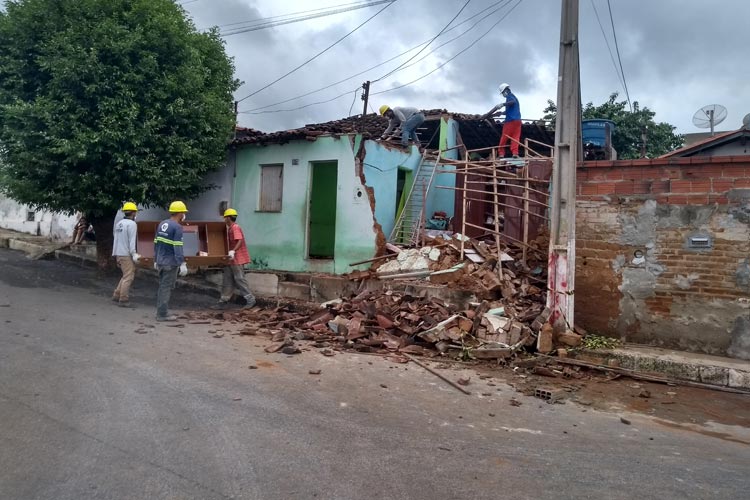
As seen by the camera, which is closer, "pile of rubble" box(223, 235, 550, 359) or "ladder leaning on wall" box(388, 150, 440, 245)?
"pile of rubble" box(223, 235, 550, 359)

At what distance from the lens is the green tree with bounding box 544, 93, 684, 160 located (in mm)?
21438

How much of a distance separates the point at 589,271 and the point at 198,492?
686 centimetres

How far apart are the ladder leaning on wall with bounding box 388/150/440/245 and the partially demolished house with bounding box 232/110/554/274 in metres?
0.03

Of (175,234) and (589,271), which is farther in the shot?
(175,234)

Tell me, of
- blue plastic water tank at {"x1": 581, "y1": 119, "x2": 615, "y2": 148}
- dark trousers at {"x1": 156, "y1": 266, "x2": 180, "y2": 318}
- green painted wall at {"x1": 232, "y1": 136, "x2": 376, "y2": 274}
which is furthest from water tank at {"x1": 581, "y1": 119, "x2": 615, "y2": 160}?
dark trousers at {"x1": 156, "y1": 266, "x2": 180, "y2": 318}

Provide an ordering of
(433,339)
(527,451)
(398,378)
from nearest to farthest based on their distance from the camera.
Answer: (527,451), (398,378), (433,339)

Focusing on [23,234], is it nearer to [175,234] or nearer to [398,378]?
[175,234]

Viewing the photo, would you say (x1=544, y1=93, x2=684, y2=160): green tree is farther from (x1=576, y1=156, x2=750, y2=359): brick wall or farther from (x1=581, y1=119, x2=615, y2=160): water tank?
(x1=576, y1=156, x2=750, y2=359): brick wall

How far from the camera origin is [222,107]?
12781mm

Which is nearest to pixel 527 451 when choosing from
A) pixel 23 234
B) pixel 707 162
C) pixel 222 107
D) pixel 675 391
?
pixel 675 391

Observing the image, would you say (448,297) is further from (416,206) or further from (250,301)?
(416,206)

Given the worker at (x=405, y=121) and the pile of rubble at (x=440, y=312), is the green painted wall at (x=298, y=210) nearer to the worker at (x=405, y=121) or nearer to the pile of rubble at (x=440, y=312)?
the pile of rubble at (x=440, y=312)

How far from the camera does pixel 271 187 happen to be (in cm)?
1376

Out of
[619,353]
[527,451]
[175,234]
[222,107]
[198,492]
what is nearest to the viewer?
[198,492]
